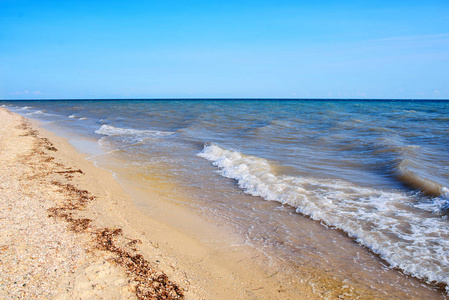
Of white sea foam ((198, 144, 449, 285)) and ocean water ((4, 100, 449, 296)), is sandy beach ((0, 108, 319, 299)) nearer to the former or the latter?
ocean water ((4, 100, 449, 296))

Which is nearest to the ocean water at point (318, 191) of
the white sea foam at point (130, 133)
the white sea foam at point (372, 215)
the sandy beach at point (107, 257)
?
the white sea foam at point (372, 215)

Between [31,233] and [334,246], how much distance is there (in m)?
4.93

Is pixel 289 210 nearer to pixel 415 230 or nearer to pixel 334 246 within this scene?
pixel 334 246

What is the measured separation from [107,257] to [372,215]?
5.18 meters

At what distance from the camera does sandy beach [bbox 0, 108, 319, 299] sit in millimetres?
3439

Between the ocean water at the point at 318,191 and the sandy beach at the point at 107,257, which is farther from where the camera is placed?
the ocean water at the point at 318,191

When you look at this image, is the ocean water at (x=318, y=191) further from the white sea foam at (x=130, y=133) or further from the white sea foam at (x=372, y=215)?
the white sea foam at (x=130, y=133)

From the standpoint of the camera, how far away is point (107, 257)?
13.4ft

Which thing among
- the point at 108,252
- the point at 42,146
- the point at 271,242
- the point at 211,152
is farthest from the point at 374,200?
the point at 42,146

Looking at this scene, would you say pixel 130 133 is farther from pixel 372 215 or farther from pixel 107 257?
pixel 372 215

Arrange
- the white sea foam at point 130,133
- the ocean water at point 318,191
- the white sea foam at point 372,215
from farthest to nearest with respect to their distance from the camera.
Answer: the white sea foam at point 130,133 → the ocean water at point 318,191 → the white sea foam at point 372,215

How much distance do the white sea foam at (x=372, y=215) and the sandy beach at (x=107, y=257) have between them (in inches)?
76.8

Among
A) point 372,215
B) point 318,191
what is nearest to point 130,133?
point 318,191

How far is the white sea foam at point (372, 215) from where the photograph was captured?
457 cm
